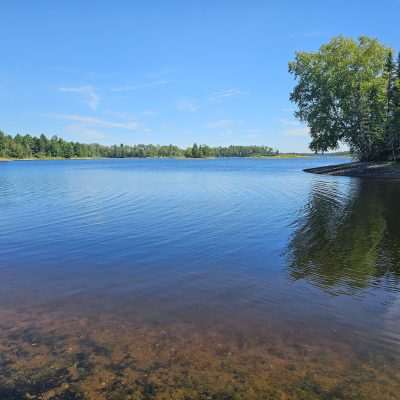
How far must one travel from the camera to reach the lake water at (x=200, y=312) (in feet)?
18.3

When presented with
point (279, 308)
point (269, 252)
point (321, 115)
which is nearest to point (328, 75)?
point (321, 115)

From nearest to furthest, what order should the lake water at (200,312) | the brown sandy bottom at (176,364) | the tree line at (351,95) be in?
1. the brown sandy bottom at (176,364)
2. the lake water at (200,312)
3. the tree line at (351,95)

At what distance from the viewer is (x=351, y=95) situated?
62.8 meters

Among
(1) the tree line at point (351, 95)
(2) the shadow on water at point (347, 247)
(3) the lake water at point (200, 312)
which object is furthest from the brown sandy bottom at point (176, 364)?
(1) the tree line at point (351, 95)

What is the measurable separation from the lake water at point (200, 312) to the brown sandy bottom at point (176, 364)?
0.03 m

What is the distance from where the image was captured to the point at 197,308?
8.32m

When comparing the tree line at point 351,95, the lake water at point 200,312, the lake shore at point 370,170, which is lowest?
the lake water at point 200,312

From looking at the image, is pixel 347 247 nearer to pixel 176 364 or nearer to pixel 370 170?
pixel 176 364

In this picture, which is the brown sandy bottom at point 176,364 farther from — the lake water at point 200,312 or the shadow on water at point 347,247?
the shadow on water at point 347,247

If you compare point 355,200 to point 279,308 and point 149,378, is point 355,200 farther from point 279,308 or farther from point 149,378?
point 149,378

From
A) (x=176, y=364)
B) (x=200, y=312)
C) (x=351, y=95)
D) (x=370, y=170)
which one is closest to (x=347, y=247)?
(x=200, y=312)

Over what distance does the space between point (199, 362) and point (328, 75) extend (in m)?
67.5

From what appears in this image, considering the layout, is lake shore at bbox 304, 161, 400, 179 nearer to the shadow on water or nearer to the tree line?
the tree line

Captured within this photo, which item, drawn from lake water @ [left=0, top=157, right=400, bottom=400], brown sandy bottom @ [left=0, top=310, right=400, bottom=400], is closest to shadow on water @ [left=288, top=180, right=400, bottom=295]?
lake water @ [left=0, top=157, right=400, bottom=400]
